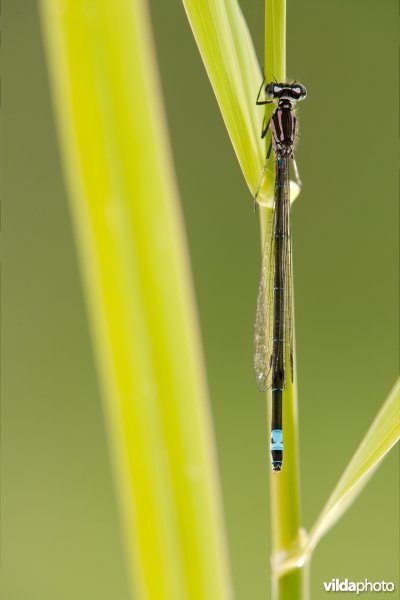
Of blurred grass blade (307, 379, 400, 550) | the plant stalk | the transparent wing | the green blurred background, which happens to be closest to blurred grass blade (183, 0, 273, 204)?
the plant stalk

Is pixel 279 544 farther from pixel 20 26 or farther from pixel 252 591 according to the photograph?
pixel 20 26

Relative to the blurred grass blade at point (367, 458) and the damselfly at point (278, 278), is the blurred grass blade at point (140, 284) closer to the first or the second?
the blurred grass blade at point (367, 458)

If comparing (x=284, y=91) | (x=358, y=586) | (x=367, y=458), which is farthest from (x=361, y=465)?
(x=358, y=586)

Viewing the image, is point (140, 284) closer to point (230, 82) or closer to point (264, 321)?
point (230, 82)

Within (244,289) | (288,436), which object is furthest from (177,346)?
(244,289)

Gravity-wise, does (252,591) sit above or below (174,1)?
below
